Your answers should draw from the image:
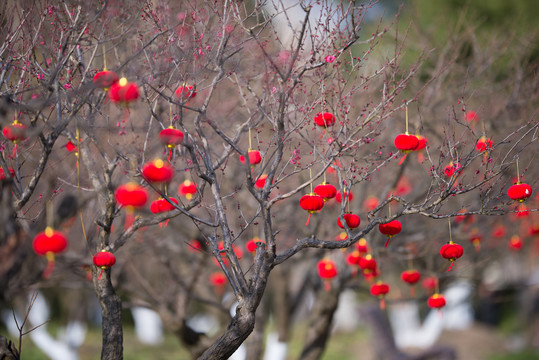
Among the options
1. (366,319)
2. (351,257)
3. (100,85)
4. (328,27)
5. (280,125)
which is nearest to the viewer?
(100,85)

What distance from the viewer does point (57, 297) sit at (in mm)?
21078

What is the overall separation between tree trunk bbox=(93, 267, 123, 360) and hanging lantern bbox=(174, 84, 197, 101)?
60.0 inches

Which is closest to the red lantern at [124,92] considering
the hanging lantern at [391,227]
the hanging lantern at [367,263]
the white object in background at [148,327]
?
the hanging lantern at [391,227]

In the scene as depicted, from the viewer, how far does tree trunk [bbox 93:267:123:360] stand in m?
4.58

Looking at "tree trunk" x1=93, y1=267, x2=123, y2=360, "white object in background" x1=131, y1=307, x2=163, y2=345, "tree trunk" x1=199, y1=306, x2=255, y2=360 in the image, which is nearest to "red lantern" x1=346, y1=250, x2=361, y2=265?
"tree trunk" x1=199, y1=306, x2=255, y2=360

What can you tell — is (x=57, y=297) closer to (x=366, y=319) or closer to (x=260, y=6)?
(x=366, y=319)

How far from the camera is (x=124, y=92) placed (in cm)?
350

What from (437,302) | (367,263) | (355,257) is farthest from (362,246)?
(437,302)

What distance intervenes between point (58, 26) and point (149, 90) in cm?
86

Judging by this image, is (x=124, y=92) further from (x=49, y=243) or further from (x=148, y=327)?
(x=148, y=327)

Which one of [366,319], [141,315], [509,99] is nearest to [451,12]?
[509,99]

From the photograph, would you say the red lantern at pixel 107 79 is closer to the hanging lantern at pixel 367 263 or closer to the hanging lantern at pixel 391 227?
the hanging lantern at pixel 391 227

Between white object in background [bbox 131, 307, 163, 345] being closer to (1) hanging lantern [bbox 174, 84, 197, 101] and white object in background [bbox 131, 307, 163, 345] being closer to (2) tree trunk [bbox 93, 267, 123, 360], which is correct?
(2) tree trunk [bbox 93, 267, 123, 360]

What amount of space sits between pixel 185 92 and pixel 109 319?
192 centimetres
